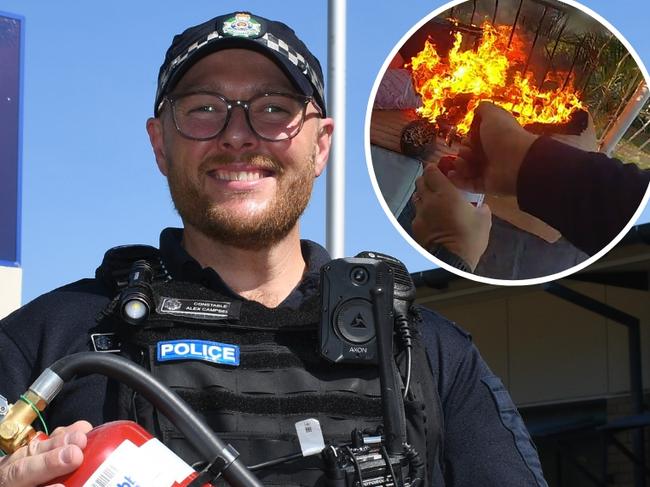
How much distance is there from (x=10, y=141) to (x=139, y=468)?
17.3 ft

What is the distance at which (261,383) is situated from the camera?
2.65 metres

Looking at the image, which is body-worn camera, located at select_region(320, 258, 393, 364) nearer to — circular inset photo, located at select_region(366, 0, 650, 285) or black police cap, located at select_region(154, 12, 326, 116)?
black police cap, located at select_region(154, 12, 326, 116)

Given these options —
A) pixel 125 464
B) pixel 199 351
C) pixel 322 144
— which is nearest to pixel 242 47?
pixel 322 144

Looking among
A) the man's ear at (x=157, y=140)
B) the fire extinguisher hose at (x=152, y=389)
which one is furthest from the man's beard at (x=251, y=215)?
the fire extinguisher hose at (x=152, y=389)

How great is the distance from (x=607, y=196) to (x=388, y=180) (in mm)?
854

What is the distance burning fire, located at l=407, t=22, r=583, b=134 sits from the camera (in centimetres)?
468

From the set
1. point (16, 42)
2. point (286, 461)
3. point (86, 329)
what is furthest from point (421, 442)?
point (16, 42)

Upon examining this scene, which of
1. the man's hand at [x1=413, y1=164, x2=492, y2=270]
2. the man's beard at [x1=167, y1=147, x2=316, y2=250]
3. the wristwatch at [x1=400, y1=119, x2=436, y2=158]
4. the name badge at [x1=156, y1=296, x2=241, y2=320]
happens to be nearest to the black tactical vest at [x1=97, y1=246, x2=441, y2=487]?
the name badge at [x1=156, y1=296, x2=241, y2=320]

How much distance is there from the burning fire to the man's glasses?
1.83 metres

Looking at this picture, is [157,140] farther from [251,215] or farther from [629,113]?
[629,113]

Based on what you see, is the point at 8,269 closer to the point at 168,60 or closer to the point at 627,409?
the point at 168,60

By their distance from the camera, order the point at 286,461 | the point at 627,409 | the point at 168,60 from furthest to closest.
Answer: the point at 627,409, the point at 168,60, the point at 286,461

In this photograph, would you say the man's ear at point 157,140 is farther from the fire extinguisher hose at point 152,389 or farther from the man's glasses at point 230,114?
the fire extinguisher hose at point 152,389

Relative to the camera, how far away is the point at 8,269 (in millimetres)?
6930
